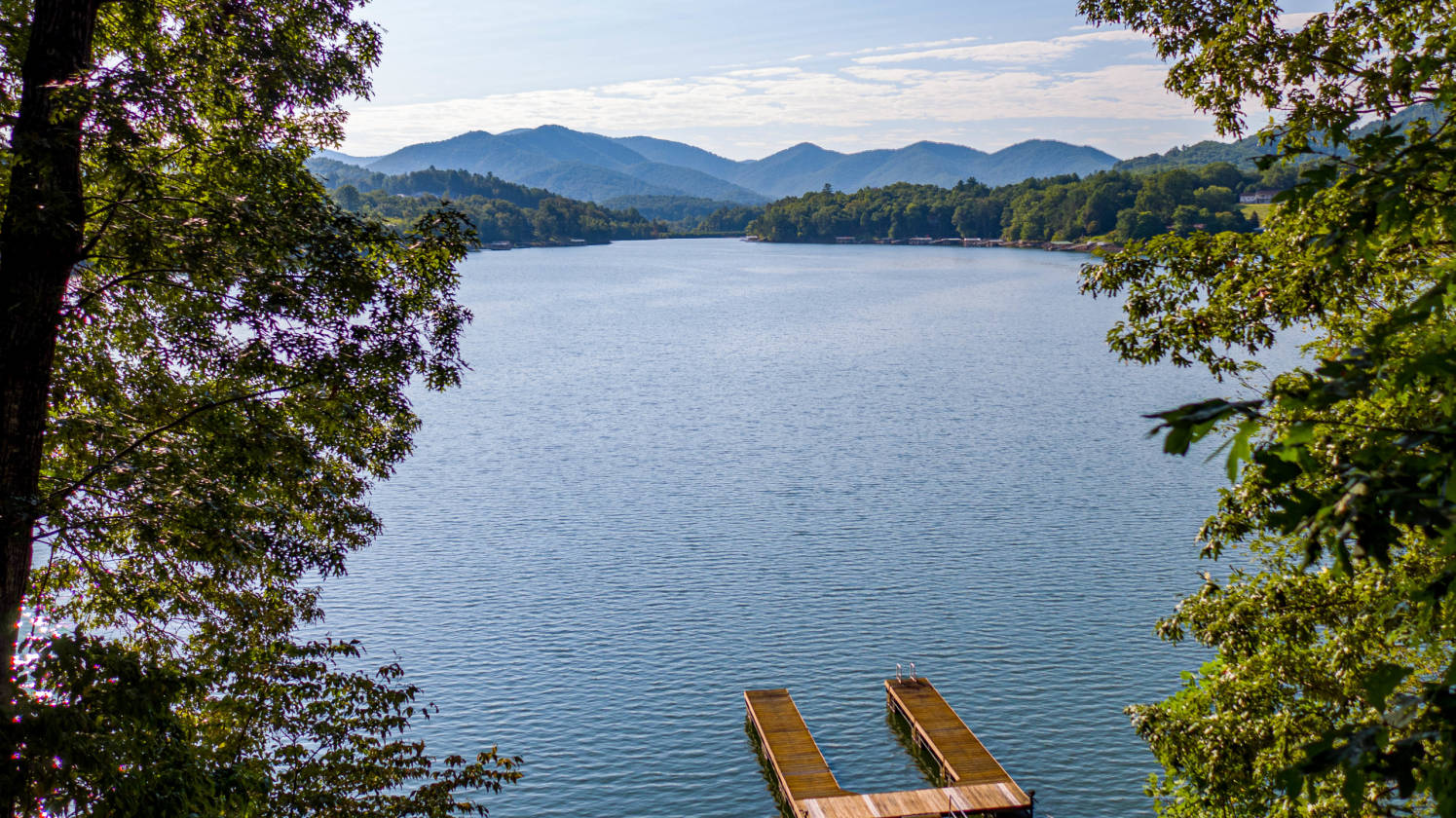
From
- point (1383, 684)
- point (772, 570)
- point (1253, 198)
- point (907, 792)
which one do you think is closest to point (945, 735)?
point (907, 792)

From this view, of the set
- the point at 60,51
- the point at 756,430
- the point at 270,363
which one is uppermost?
the point at 60,51

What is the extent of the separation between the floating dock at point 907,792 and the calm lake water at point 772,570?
2.62 feet

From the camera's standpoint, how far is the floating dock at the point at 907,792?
23531 millimetres

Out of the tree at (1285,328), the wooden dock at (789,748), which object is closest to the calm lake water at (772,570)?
the wooden dock at (789,748)

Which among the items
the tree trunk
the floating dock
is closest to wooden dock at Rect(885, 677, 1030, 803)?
the floating dock

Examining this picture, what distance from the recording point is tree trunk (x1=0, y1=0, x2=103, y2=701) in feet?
36.0

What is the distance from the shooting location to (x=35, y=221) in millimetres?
10820

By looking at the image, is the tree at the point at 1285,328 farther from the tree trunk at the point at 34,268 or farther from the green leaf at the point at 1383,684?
the tree trunk at the point at 34,268

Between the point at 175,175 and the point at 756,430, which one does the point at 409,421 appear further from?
the point at 756,430

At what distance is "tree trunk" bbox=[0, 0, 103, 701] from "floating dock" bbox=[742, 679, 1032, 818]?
1722cm

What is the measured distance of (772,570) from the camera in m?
38.9

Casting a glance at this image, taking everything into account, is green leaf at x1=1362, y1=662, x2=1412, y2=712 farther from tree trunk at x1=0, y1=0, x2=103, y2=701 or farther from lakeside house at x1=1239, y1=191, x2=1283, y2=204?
lakeside house at x1=1239, y1=191, x2=1283, y2=204

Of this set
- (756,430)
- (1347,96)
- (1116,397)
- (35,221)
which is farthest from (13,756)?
(1116,397)

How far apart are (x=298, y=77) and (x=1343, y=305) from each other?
554 inches
